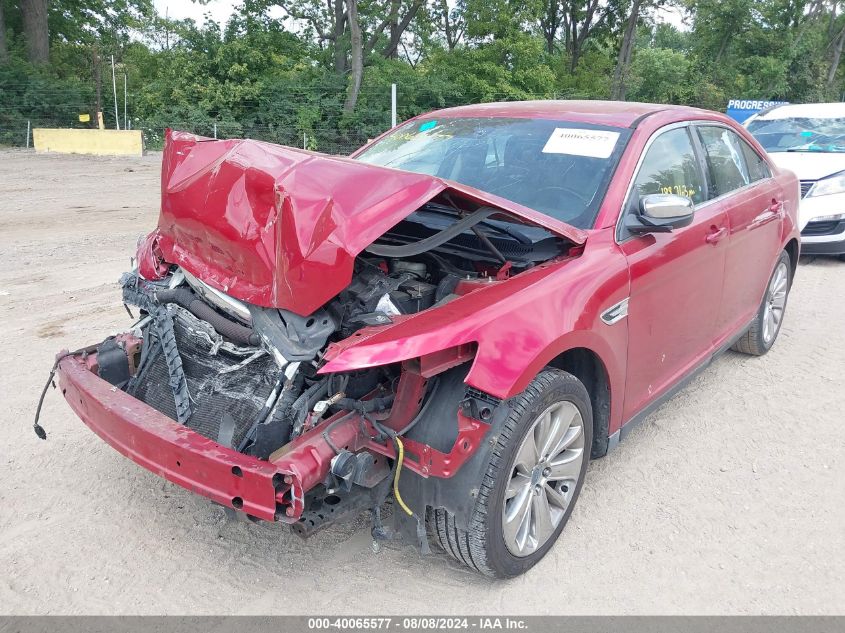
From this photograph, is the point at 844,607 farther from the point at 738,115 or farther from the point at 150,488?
the point at 738,115

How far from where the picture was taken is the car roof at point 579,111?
3.65m

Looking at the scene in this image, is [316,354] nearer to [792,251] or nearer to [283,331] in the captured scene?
[283,331]

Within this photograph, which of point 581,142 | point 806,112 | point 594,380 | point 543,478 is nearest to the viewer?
point 543,478

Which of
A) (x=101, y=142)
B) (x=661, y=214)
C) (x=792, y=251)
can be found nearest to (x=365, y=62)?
(x=101, y=142)

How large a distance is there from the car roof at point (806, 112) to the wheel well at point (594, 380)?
8621 millimetres

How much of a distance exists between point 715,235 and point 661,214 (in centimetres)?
91

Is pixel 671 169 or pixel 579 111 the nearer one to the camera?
pixel 671 169

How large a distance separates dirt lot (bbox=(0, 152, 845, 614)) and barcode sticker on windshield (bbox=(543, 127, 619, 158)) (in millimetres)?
1660

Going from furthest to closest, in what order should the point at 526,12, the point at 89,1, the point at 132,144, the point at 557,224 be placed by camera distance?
1. the point at 89,1
2. the point at 526,12
3. the point at 132,144
4. the point at 557,224

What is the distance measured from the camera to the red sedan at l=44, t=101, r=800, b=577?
2.42 m

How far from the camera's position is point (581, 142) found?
11.6 ft

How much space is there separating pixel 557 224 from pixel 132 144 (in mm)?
21079

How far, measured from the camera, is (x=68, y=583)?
8.80 feet

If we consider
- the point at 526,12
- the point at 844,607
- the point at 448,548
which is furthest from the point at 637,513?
the point at 526,12
